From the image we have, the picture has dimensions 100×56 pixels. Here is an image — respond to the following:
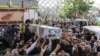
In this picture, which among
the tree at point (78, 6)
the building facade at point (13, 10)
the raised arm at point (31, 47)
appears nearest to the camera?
the building facade at point (13, 10)

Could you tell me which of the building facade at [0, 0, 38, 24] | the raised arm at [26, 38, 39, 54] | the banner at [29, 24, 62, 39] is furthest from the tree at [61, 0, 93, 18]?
the building facade at [0, 0, 38, 24]

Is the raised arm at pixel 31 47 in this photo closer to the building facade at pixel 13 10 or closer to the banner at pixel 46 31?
the banner at pixel 46 31

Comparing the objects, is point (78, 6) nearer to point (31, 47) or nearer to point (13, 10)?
point (31, 47)

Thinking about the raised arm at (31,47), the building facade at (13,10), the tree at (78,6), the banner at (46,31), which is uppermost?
the building facade at (13,10)

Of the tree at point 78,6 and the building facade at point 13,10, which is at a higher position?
the building facade at point 13,10

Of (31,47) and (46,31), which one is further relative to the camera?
(31,47)

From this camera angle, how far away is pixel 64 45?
472 inches

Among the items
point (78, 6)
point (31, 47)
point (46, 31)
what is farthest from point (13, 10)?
point (78, 6)

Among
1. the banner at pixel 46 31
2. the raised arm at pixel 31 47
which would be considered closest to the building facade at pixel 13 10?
the banner at pixel 46 31

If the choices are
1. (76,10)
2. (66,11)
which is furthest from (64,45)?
(66,11)

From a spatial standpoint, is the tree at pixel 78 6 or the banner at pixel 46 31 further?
the tree at pixel 78 6

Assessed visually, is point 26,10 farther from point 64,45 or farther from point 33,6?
point 64,45

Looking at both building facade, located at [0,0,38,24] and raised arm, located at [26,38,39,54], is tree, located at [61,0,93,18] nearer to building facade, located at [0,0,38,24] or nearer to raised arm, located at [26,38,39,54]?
raised arm, located at [26,38,39,54]

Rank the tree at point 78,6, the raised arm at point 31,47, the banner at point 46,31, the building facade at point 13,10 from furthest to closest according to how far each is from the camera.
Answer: the tree at point 78,6 → the raised arm at point 31,47 → the banner at point 46,31 → the building facade at point 13,10
